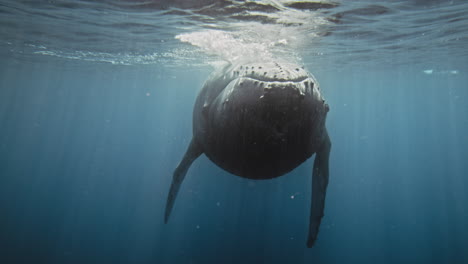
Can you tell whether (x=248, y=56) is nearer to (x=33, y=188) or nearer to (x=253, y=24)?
(x=253, y=24)

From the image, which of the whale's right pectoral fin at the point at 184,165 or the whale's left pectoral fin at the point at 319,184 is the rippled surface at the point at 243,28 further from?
the whale's left pectoral fin at the point at 319,184

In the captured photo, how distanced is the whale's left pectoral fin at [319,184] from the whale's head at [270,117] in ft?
4.43

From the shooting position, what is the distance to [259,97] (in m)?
2.78

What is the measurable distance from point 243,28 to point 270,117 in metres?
10.7

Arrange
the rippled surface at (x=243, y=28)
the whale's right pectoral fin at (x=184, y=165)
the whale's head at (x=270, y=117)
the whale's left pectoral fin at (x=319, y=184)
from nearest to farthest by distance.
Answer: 1. the whale's head at (x=270, y=117)
2. the whale's left pectoral fin at (x=319, y=184)
3. the whale's right pectoral fin at (x=184, y=165)
4. the rippled surface at (x=243, y=28)

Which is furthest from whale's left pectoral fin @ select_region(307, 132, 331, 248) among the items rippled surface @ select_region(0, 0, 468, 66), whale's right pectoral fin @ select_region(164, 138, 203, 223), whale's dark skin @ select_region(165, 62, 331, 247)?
rippled surface @ select_region(0, 0, 468, 66)

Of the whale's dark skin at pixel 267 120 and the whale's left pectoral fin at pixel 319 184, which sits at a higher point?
the whale's dark skin at pixel 267 120

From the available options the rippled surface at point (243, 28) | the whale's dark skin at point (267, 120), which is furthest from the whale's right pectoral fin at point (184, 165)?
the rippled surface at point (243, 28)

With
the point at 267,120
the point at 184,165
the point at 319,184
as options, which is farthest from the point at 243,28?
the point at 267,120

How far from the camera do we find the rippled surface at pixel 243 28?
9.95m

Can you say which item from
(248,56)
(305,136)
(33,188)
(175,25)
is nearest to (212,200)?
(248,56)

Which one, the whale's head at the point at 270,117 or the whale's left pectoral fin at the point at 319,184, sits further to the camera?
the whale's left pectoral fin at the point at 319,184

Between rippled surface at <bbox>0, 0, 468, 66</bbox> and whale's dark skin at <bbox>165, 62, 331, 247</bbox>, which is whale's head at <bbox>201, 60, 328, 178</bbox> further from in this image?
rippled surface at <bbox>0, 0, 468, 66</bbox>

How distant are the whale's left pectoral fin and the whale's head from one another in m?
1.35
